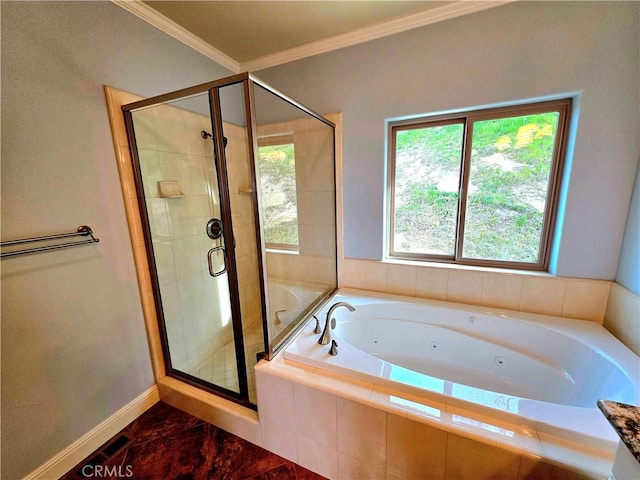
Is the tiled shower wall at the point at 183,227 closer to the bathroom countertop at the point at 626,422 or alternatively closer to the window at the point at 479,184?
the window at the point at 479,184

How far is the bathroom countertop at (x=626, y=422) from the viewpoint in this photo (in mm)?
449

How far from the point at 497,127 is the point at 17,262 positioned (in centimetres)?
270

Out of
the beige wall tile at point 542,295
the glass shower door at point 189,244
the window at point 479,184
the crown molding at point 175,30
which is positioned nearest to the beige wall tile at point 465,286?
the window at point 479,184

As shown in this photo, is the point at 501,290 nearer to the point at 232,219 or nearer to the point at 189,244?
the point at 232,219

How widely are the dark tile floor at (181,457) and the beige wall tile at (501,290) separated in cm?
153

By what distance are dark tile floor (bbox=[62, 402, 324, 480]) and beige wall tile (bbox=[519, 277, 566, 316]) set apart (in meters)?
1.67

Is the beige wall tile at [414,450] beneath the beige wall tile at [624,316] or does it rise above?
beneath

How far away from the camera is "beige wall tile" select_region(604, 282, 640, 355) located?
1.33m

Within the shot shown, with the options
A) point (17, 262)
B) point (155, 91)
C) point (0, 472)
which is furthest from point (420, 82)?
point (0, 472)

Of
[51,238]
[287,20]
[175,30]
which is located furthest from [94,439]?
[287,20]

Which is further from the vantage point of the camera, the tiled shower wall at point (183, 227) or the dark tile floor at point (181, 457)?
the tiled shower wall at point (183, 227)

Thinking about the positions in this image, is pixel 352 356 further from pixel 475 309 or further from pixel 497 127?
pixel 497 127

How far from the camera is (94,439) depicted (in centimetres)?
138

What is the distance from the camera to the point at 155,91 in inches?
63.2
